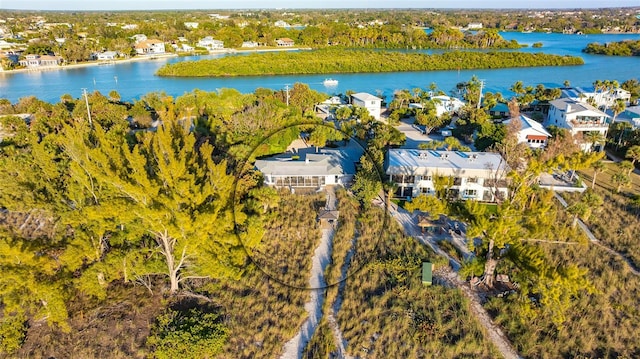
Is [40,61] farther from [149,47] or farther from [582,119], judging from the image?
[582,119]

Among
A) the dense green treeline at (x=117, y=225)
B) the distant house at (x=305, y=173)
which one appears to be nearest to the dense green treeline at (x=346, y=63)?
the distant house at (x=305, y=173)

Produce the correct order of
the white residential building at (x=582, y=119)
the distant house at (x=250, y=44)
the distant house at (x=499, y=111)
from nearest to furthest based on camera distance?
1. the white residential building at (x=582, y=119)
2. the distant house at (x=499, y=111)
3. the distant house at (x=250, y=44)

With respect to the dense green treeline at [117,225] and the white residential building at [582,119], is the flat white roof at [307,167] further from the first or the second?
the white residential building at [582,119]

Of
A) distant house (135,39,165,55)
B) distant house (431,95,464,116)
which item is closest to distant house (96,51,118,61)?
distant house (135,39,165,55)

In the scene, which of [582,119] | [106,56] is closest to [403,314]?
[582,119]

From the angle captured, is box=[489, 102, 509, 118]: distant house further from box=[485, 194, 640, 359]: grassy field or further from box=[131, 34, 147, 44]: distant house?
box=[131, 34, 147, 44]: distant house
